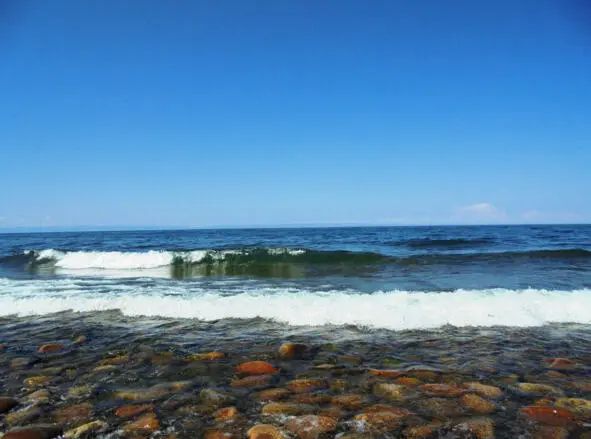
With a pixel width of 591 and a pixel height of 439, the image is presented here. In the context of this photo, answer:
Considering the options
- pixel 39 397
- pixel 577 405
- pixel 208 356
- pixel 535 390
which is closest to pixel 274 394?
pixel 208 356

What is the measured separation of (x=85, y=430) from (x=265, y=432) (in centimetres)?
136

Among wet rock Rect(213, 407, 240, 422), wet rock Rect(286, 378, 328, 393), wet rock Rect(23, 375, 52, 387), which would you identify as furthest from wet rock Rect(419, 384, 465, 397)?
wet rock Rect(23, 375, 52, 387)

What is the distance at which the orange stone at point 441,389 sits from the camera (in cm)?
339

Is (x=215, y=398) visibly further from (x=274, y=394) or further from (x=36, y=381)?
(x=36, y=381)

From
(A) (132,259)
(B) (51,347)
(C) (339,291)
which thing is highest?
(B) (51,347)

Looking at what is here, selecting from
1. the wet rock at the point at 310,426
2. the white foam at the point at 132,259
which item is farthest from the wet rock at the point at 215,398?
the white foam at the point at 132,259

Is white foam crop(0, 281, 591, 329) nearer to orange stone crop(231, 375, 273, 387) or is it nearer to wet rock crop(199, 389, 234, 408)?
orange stone crop(231, 375, 273, 387)

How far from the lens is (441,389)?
3.48m

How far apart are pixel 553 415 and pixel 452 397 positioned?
744mm

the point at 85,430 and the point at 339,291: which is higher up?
the point at 85,430

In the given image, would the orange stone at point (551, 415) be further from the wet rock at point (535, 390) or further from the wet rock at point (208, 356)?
the wet rock at point (208, 356)

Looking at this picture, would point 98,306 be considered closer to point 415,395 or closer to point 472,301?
point 415,395

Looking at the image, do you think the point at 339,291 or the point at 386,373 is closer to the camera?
the point at 386,373

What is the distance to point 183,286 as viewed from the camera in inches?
431
